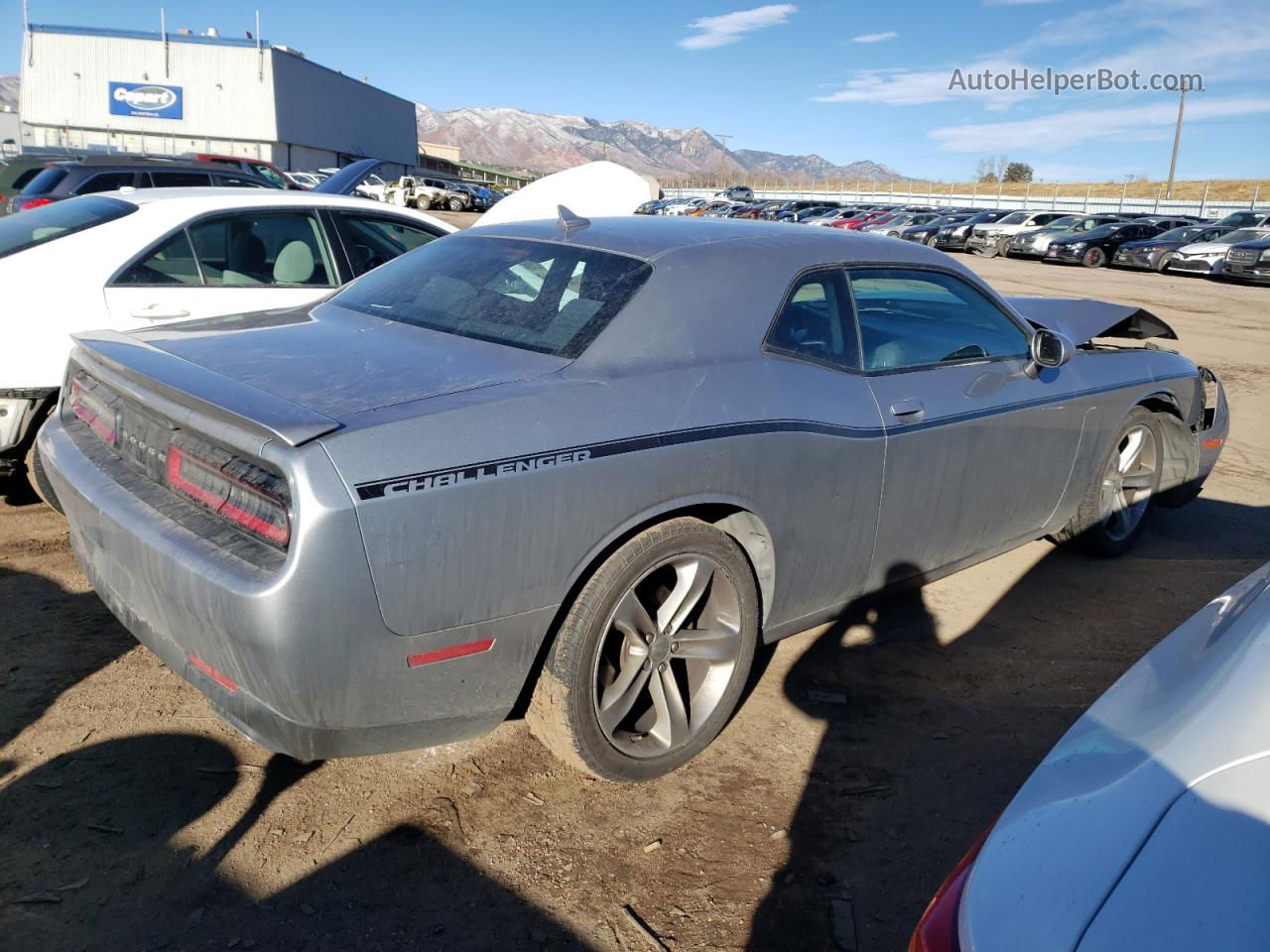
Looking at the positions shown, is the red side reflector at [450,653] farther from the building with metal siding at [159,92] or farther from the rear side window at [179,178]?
the building with metal siding at [159,92]

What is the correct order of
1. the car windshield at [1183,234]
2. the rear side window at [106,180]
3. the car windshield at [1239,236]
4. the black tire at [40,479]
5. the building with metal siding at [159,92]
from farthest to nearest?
the building with metal siding at [159,92] → the car windshield at [1183,234] → the car windshield at [1239,236] → the rear side window at [106,180] → the black tire at [40,479]

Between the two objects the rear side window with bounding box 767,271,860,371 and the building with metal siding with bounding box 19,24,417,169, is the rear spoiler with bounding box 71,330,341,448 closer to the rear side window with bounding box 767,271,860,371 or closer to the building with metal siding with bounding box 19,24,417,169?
the rear side window with bounding box 767,271,860,371

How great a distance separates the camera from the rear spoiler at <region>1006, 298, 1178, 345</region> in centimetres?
487

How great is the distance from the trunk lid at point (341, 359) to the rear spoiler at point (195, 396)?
0.09 feet

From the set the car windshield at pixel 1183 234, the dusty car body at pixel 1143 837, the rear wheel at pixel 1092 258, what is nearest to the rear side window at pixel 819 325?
the dusty car body at pixel 1143 837

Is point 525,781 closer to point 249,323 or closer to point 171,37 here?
point 249,323

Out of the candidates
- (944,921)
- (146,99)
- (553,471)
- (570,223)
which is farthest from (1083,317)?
(146,99)

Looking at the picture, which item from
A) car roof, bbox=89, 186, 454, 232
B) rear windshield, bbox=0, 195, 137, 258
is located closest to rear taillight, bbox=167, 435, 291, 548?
rear windshield, bbox=0, 195, 137, 258

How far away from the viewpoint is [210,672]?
7.80 feet

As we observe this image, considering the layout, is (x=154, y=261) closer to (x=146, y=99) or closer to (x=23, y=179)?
(x=23, y=179)

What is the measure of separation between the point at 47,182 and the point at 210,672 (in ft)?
33.7

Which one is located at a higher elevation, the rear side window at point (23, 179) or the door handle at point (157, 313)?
the rear side window at point (23, 179)

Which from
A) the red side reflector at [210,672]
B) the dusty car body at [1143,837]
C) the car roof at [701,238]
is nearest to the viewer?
the dusty car body at [1143,837]

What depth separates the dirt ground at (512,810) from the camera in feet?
7.59
